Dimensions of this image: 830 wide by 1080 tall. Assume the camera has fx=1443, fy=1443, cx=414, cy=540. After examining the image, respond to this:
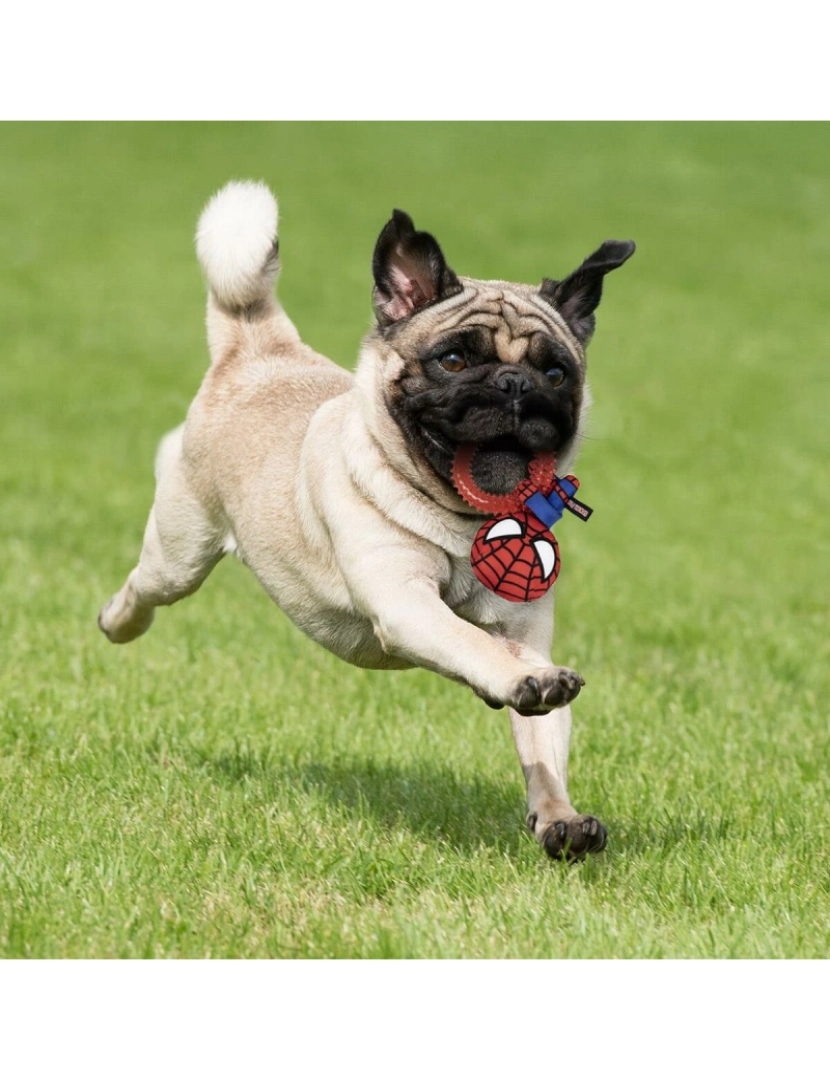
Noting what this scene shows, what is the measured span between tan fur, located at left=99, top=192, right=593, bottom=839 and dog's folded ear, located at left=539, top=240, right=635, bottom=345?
108 mm

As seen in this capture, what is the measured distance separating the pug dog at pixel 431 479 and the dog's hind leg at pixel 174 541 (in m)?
0.37

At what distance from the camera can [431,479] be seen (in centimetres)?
496

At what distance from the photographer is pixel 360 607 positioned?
5004mm

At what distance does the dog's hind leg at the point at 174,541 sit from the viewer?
20.9ft

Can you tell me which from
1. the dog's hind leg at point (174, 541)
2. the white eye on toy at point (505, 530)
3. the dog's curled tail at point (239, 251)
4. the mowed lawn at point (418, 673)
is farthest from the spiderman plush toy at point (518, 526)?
the dog's curled tail at point (239, 251)

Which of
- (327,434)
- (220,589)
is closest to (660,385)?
(220,589)

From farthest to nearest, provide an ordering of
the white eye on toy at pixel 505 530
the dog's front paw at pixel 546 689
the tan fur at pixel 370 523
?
the white eye on toy at pixel 505 530 < the tan fur at pixel 370 523 < the dog's front paw at pixel 546 689

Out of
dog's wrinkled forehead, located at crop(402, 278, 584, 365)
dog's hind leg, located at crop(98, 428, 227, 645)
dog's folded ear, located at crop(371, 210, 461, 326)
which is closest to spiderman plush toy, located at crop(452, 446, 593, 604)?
dog's wrinkled forehead, located at crop(402, 278, 584, 365)

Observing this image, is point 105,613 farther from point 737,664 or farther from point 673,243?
point 673,243

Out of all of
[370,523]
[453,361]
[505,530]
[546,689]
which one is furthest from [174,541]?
[546,689]

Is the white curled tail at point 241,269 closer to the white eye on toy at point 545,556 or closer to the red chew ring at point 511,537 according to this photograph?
the red chew ring at point 511,537

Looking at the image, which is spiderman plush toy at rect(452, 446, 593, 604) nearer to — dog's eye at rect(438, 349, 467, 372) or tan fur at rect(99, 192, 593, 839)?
tan fur at rect(99, 192, 593, 839)

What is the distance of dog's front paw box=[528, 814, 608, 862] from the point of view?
474 centimetres

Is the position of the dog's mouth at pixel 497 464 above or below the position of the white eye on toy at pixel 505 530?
above
